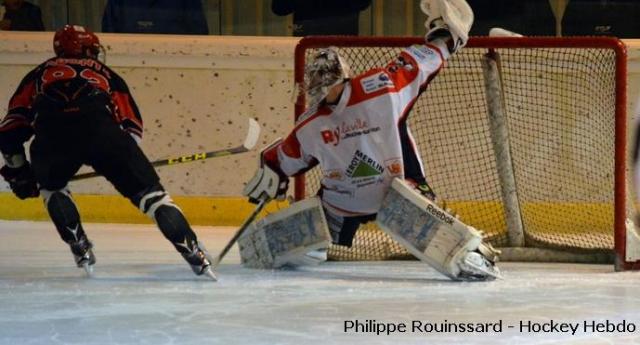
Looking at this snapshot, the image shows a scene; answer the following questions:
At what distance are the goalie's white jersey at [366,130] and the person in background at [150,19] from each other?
2.03m

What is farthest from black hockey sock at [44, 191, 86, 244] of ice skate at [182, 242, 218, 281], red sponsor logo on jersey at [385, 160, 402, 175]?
red sponsor logo on jersey at [385, 160, 402, 175]

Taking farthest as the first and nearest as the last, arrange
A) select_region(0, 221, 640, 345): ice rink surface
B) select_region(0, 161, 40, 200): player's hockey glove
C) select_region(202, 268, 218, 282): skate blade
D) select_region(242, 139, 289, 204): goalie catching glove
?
select_region(242, 139, 289, 204): goalie catching glove
select_region(0, 161, 40, 200): player's hockey glove
select_region(202, 268, 218, 282): skate blade
select_region(0, 221, 640, 345): ice rink surface

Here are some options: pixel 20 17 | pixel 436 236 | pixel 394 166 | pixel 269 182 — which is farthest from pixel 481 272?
pixel 20 17

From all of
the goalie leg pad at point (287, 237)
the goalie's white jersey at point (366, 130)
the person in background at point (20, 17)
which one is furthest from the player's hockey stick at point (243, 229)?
the person in background at point (20, 17)

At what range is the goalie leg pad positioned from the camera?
12.5 feet

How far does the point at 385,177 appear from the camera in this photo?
3691mm

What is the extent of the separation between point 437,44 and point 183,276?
1.13m

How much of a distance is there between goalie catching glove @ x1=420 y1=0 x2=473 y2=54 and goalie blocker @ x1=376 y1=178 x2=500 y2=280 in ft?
1.67

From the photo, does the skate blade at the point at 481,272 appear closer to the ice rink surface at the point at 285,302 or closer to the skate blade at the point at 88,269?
the ice rink surface at the point at 285,302

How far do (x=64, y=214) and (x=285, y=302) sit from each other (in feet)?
2.76

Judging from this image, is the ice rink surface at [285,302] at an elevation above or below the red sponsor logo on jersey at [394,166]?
below

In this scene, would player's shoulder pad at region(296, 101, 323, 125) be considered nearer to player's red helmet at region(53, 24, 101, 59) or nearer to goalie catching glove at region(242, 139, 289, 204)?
goalie catching glove at region(242, 139, 289, 204)

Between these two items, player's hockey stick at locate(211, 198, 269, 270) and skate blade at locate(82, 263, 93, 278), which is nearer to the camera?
skate blade at locate(82, 263, 93, 278)

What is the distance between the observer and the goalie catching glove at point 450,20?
371cm
